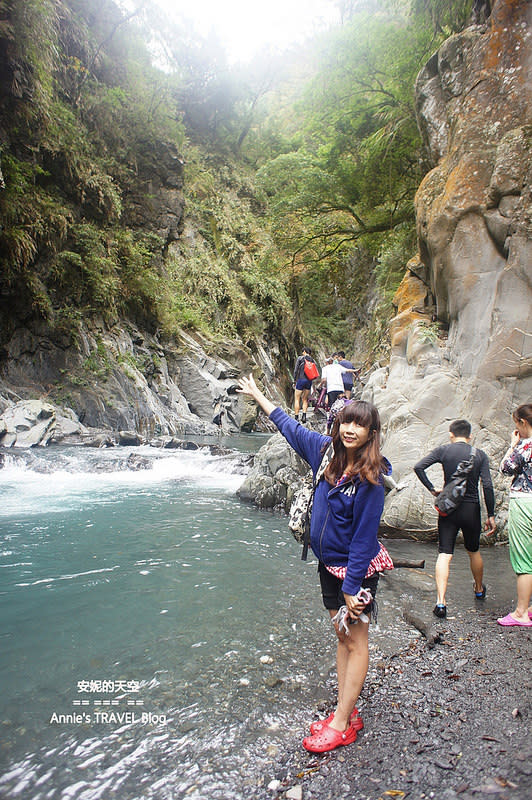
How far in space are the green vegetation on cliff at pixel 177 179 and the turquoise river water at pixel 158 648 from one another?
12.0 m

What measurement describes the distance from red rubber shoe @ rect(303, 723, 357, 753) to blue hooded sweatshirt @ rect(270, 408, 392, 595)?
2.47 ft

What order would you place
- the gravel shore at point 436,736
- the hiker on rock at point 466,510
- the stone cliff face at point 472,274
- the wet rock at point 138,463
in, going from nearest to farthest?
the gravel shore at point 436,736, the hiker on rock at point 466,510, the stone cliff face at point 472,274, the wet rock at point 138,463

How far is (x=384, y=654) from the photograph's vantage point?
128 inches

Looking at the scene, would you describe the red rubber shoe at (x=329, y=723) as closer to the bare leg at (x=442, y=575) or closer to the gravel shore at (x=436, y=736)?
the gravel shore at (x=436, y=736)

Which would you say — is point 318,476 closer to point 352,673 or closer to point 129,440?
point 352,673

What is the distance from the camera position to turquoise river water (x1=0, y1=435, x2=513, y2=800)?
229 cm

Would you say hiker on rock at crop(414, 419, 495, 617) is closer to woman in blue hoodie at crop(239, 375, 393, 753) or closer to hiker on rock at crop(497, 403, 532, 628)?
hiker on rock at crop(497, 403, 532, 628)

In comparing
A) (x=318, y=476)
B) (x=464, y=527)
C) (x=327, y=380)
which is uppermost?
(x=327, y=380)

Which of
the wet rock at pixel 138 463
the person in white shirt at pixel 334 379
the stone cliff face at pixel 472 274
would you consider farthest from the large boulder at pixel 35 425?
the person in white shirt at pixel 334 379

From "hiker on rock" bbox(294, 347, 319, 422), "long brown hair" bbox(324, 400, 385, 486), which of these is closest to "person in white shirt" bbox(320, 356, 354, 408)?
"hiker on rock" bbox(294, 347, 319, 422)

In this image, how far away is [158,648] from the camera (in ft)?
11.2

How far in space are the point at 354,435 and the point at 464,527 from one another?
8.04ft

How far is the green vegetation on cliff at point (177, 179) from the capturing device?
13.7 m

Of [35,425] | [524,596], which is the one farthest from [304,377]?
[35,425]
